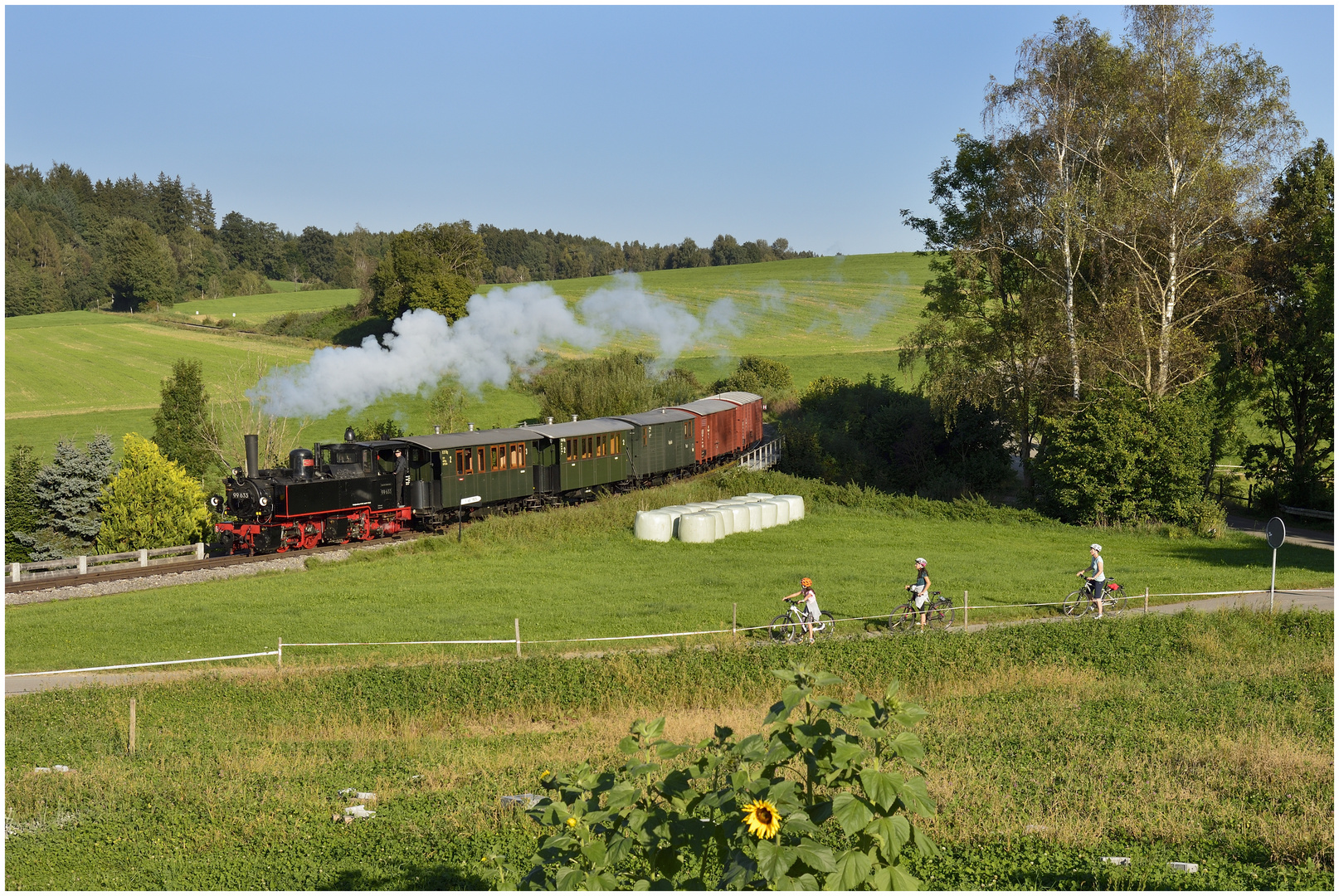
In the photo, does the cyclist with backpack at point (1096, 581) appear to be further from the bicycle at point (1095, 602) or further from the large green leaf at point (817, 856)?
the large green leaf at point (817, 856)

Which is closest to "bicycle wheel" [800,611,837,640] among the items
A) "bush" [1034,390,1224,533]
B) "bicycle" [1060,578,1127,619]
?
"bicycle" [1060,578,1127,619]

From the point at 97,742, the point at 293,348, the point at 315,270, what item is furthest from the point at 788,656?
the point at 315,270

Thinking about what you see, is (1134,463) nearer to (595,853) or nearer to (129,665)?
(129,665)

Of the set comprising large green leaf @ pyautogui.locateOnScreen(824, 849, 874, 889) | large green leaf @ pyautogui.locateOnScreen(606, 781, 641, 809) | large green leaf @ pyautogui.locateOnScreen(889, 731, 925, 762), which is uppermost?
large green leaf @ pyautogui.locateOnScreen(889, 731, 925, 762)

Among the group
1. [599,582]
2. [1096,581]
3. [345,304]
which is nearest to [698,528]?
[599,582]

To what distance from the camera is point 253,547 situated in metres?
28.8

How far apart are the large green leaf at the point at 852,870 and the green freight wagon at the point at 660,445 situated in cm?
3471

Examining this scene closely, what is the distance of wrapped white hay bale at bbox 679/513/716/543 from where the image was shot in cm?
3119

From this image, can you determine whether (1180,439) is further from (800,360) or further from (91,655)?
(800,360)

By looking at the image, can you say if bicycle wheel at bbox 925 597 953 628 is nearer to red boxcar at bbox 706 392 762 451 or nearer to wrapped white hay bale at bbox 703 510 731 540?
wrapped white hay bale at bbox 703 510 731 540

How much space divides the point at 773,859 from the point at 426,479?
2849 centimetres

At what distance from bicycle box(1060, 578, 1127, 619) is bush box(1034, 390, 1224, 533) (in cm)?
1310

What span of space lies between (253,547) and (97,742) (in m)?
15.4

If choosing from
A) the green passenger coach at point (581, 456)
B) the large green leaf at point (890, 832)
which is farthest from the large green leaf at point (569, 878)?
the green passenger coach at point (581, 456)
